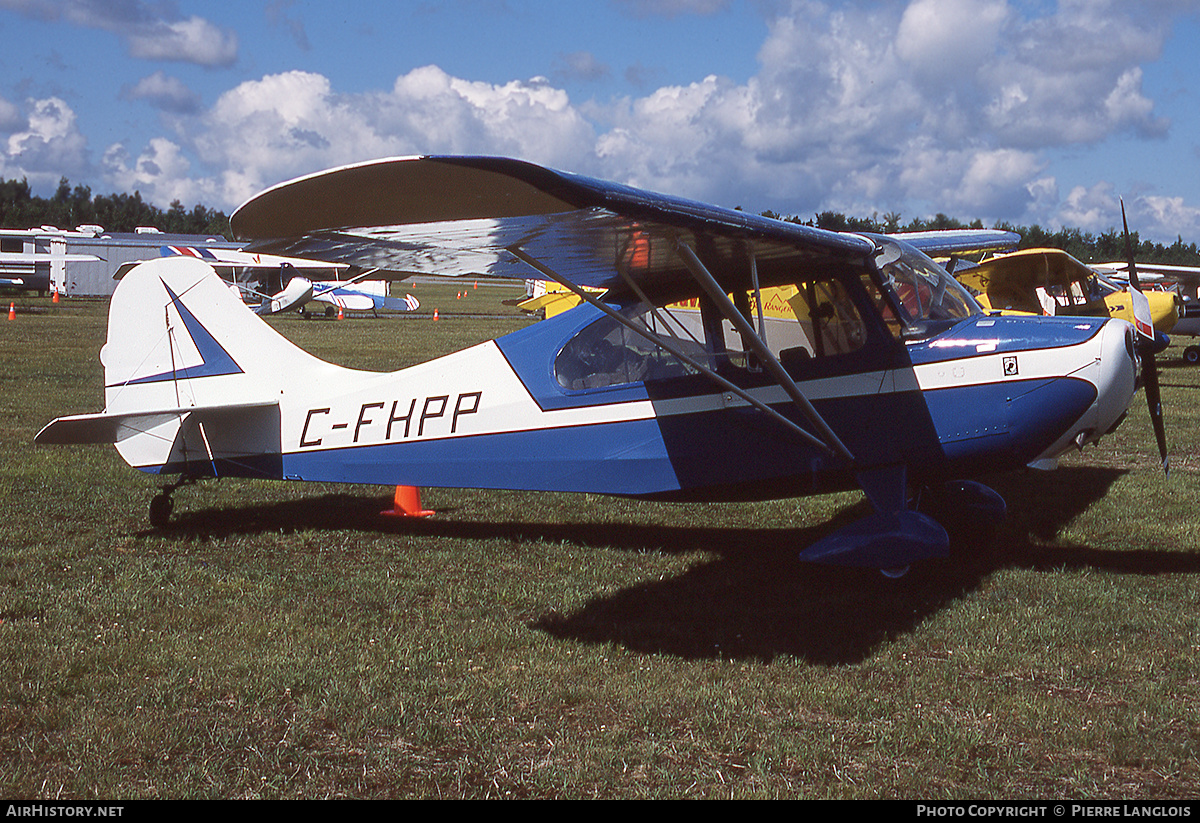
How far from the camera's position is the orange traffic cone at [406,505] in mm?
7621

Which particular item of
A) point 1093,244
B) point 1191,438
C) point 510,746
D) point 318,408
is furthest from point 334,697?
point 1093,244

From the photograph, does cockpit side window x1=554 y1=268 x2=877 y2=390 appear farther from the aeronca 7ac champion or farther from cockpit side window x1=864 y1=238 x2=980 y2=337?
cockpit side window x1=864 y1=238 x2=980 y2=337

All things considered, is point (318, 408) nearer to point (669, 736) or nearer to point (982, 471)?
point (669, 736)

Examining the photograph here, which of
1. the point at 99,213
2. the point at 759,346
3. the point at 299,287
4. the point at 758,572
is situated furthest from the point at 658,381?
the point at 99,213

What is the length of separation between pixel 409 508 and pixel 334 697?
357 cm

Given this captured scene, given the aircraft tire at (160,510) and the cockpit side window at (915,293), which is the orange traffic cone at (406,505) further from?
the cockpit side window at (915,293)

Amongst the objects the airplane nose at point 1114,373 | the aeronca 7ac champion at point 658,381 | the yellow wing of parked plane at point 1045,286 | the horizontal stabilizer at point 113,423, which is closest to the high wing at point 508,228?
the aeronca 7ac champion at point 658,381

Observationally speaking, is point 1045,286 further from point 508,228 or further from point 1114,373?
point 508,228

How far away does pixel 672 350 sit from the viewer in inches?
210

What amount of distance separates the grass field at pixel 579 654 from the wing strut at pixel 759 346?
96cm

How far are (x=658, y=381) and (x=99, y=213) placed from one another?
151498 mm

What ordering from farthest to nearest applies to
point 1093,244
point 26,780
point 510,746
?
1. point 1093,244
2. point 510,746
3. point 26,780

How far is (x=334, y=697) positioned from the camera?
4.14 metres

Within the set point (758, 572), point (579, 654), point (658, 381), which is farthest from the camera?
point (758, 572)
